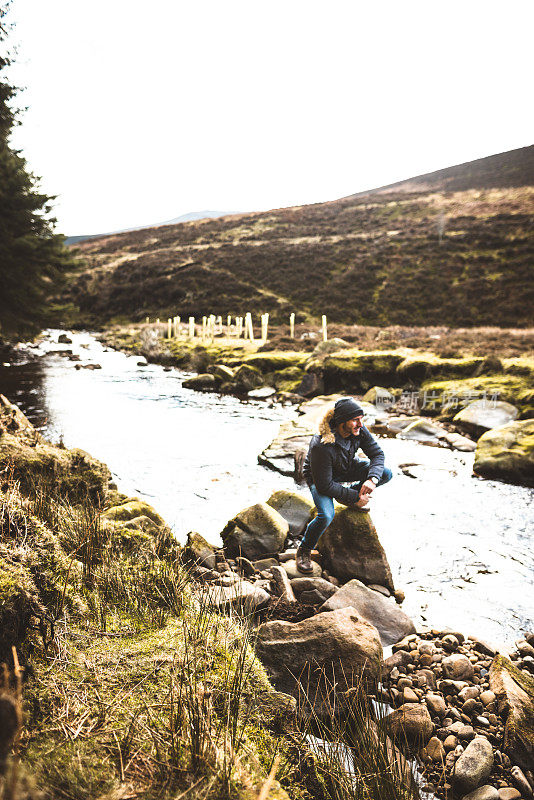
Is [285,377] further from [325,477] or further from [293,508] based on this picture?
[325,477]

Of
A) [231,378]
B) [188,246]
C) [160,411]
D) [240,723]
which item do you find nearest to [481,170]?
[188,246]

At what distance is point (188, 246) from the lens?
5769 centimetres

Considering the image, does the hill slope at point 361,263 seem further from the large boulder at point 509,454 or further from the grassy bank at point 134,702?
the grassy bank at point 134,702

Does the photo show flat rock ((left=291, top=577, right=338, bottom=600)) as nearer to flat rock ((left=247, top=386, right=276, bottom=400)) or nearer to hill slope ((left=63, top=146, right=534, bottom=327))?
flat rock ((left=247, top=386, right=276, bottom=400))

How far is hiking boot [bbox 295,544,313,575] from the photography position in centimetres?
453

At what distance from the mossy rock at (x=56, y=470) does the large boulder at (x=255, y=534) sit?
5.98 ft

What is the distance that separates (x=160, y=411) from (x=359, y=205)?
55.1m

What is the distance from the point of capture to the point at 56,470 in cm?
512

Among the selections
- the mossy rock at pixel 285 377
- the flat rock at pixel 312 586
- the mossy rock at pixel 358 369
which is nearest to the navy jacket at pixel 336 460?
the flat rock at pixel 312 586

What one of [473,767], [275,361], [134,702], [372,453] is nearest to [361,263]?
[275,361]

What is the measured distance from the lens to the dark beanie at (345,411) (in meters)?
4.26

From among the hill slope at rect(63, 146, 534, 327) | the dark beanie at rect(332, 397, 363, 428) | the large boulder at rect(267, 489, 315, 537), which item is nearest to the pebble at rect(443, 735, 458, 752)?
the dark beanie at rect(332, 397, 363, 428)

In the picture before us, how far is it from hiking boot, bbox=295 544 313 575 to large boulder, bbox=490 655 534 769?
194cm

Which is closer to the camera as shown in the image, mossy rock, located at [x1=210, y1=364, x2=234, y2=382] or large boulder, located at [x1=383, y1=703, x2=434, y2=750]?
large boulder, located at [x1=383, y1=703, x2=434, y2=750]
